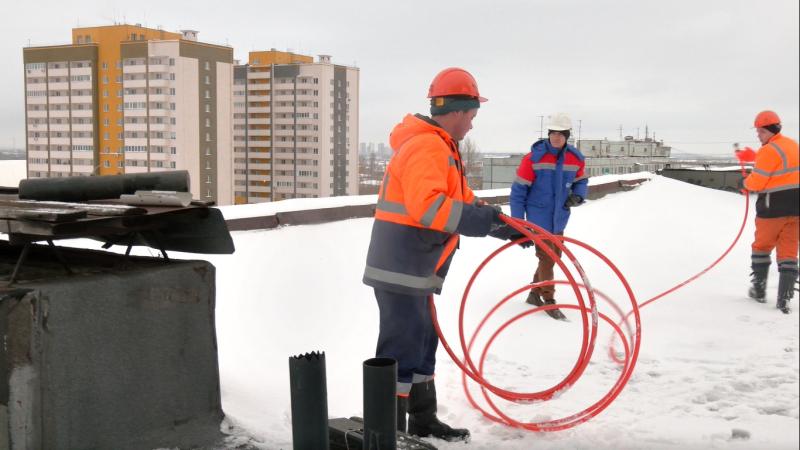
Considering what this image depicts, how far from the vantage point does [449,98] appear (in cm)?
308

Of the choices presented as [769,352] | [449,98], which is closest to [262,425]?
[449,98]

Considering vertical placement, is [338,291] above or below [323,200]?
below

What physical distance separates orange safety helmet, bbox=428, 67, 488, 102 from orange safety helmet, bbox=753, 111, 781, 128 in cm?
117

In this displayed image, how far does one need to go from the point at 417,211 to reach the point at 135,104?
28.9 meters

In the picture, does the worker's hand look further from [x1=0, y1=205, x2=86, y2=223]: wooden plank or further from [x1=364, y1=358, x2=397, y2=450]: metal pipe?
[x1=0, y1=205, x2=86, y2=223]: wooden plank

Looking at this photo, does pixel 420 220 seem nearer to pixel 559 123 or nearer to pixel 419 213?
pixel 419 213

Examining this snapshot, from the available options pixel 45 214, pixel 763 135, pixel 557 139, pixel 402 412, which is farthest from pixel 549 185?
pixel 45 214

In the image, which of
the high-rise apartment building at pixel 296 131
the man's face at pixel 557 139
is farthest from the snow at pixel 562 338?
the high-rise apartment building at pixel 296 131

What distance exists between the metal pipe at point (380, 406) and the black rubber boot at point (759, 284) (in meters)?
4.33

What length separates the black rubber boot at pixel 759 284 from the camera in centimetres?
571

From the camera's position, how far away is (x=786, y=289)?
526 centimetres

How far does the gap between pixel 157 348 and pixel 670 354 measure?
3442 millimetres

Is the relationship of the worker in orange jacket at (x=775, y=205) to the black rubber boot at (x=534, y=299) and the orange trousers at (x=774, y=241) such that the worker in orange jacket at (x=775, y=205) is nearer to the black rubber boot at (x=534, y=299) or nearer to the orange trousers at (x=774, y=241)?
the orange trousers at (x=774, y=241)

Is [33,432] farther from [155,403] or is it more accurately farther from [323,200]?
[323,200]
